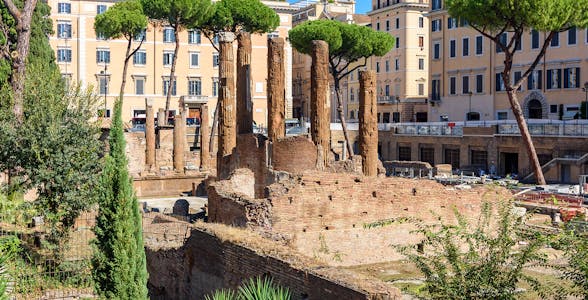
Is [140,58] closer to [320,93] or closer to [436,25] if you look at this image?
[436,25]

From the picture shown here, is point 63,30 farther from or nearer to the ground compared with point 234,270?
farther from the ground

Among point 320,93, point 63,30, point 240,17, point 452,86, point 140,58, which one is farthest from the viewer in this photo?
point 140,58

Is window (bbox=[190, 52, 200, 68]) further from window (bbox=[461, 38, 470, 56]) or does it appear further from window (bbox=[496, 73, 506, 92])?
window (bbox=[496, 73, 506, 92])

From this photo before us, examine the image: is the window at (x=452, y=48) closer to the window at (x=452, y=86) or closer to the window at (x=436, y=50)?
the window at (x=436, y=50)

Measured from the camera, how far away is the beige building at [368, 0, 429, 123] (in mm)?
59562

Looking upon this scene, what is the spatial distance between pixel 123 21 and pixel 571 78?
2649 centimetres

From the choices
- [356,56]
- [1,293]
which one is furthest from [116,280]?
[356,56]

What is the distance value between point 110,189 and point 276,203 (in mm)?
5038

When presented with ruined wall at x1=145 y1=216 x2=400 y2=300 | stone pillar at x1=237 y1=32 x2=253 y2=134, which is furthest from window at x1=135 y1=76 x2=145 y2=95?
ruined wall at x1=145 y1=216 x2=400 y2=300

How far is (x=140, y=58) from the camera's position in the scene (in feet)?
189

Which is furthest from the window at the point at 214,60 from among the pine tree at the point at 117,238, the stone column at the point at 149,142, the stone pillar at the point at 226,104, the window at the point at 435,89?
the pine tree at the point at 117,238

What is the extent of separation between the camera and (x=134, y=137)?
44125 millimetres

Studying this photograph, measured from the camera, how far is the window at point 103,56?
56.8 m

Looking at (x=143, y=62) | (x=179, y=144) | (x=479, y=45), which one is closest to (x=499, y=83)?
(x=479, y=45)
